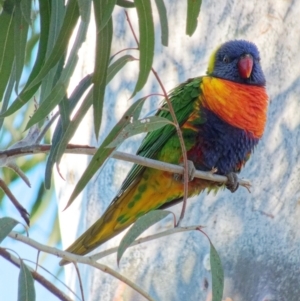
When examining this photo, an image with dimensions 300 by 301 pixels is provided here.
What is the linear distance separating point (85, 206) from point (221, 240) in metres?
0.41

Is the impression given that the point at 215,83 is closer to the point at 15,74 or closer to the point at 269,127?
the point at 269,127

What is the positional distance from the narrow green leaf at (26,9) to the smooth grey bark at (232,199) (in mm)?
1009

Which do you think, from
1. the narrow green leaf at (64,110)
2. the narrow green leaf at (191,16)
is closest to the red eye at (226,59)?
the narrow green leaf at (191,16)

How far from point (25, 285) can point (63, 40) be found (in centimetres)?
36

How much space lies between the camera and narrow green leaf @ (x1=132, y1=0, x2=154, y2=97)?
1041 millimetres

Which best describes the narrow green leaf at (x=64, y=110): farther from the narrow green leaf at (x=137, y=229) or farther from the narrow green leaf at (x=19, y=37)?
the narrow green leaf at (x=137, y=229)

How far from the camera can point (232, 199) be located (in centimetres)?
193

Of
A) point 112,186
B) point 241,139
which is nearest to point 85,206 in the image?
point 112,186

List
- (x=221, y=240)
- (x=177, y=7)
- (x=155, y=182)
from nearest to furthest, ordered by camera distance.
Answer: (x=155, y=182) → (x=221, y=240) → (x=177, y=7)

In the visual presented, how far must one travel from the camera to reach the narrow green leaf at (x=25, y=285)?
3.32 feet

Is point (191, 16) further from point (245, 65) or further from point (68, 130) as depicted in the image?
point (245, 65)

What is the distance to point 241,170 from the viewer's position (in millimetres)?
Answer: 1942

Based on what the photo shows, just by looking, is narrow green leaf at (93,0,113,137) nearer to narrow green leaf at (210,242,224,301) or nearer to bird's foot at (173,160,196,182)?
narrow green leaf at (210,242,224,301)

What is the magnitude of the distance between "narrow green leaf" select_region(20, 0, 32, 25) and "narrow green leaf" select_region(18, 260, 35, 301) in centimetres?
36
